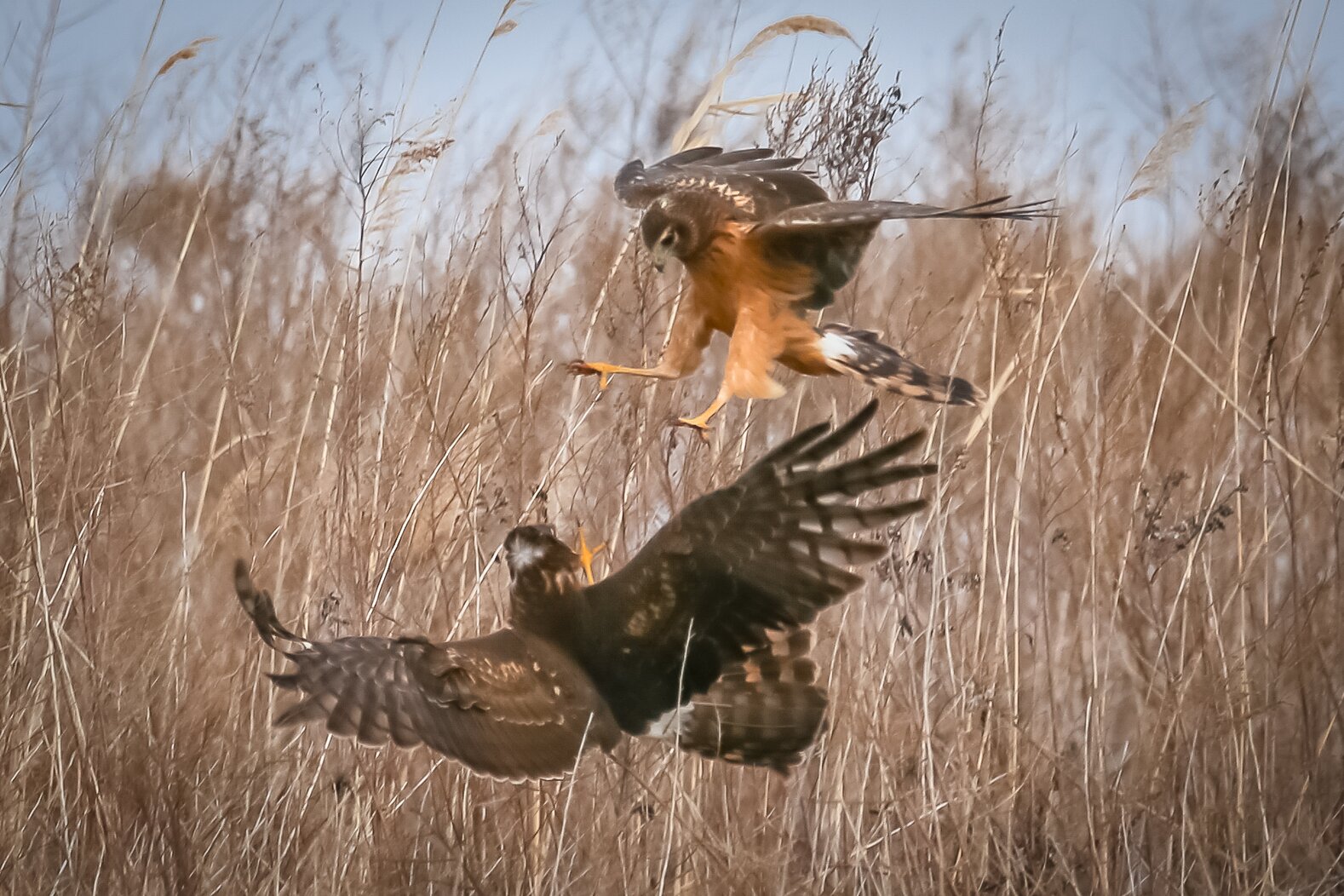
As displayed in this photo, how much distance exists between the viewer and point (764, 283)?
1021 millimetres

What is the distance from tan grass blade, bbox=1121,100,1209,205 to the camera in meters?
1.33

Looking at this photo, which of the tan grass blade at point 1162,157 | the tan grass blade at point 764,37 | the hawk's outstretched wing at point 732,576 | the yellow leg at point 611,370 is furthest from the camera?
the tan grass blade at point 1162,157

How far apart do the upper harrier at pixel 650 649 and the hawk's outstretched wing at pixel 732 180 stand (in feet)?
0.86

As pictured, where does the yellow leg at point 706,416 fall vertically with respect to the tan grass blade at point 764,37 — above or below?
below

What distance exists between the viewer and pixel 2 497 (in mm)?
1514

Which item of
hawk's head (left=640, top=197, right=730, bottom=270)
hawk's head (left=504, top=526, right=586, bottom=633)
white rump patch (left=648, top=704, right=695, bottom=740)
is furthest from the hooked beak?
white rump patch (left=648, top=704, right=695, bottom=740)

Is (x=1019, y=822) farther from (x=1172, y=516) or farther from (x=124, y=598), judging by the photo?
(x=124, y=598)

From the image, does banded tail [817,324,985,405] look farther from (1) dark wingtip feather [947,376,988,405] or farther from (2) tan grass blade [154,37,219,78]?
(2) tan grass blade [154,37,219,78]

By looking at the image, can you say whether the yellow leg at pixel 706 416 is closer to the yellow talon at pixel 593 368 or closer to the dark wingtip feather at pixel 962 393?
the yellow talon at pixel 593 368

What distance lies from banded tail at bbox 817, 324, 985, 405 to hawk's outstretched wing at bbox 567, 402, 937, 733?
0.34ft

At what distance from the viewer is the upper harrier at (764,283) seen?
99cm

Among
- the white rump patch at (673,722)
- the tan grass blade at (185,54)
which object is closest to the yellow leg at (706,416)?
the white rump patch at (673,722)

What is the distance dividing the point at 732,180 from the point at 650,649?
0.41 m

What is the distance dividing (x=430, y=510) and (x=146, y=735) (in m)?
0.36
